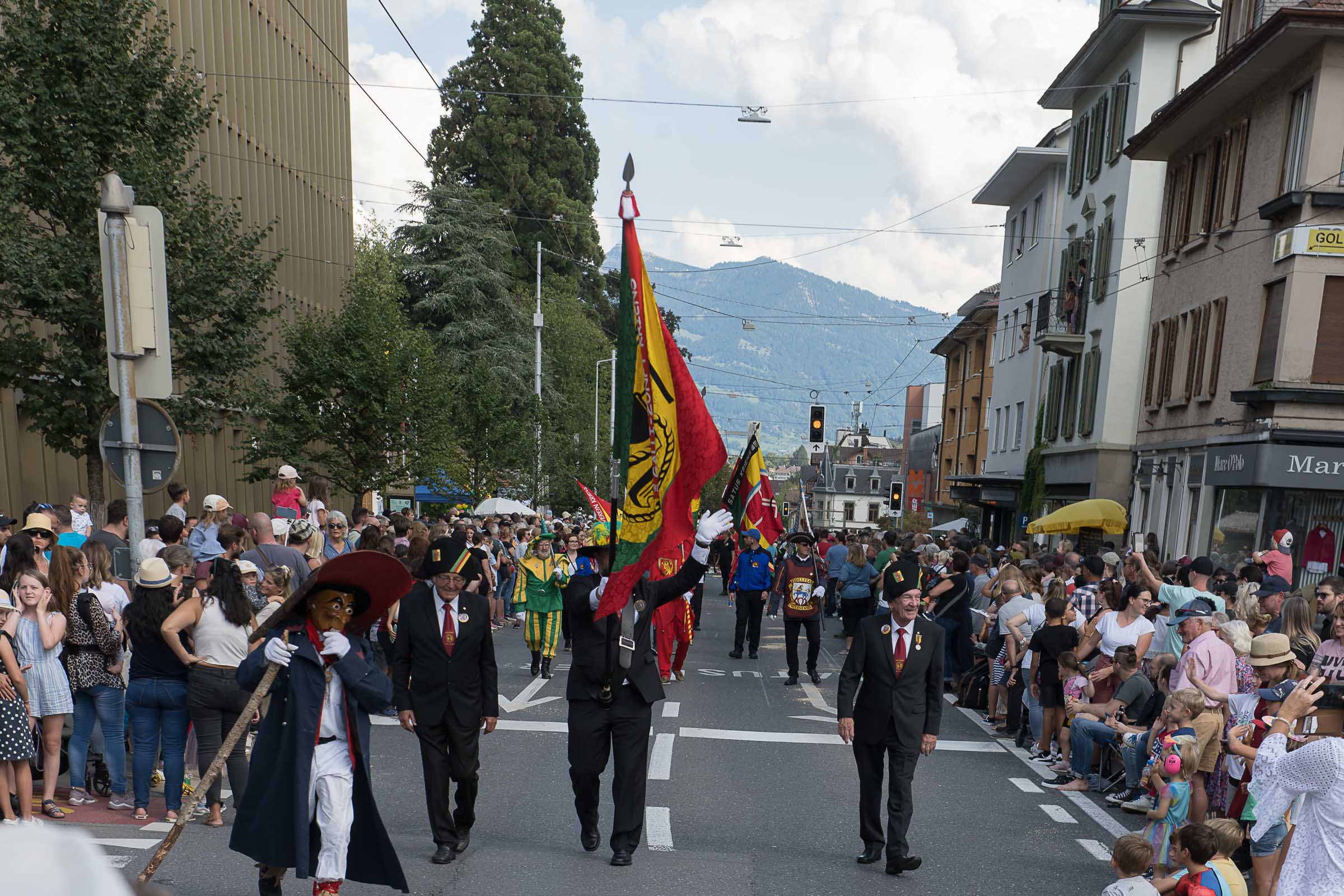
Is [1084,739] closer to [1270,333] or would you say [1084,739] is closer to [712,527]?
[712,527]

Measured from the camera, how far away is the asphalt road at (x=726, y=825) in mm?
6695

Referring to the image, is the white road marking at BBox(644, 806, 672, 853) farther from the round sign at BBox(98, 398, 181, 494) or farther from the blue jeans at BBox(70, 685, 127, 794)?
the round sign at BBox(98, 398, 181, 494)

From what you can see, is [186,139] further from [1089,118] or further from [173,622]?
[1089,118]

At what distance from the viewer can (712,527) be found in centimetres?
660

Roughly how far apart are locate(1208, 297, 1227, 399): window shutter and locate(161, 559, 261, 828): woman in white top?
60.1 ft

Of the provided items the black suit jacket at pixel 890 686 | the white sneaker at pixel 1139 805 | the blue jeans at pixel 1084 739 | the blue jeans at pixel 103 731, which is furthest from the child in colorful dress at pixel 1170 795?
the blue jeans at pixel 103 731

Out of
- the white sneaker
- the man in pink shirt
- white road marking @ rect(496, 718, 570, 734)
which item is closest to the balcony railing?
the man in pink shirt

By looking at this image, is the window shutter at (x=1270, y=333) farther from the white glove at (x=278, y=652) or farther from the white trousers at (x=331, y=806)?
the white glove at (x=278, y=652)

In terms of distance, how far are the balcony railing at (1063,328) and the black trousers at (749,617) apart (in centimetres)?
1569

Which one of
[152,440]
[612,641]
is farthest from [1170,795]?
[152,440]

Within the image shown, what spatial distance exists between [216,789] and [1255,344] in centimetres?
1751

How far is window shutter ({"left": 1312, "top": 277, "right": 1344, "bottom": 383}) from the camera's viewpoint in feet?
57.7

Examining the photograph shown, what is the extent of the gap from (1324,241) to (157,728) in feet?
57.4

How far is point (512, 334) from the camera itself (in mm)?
46562
